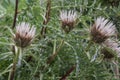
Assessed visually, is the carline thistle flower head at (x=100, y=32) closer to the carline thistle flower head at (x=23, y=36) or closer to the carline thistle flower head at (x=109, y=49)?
the carline thistle flower head at (x=109, y=49)

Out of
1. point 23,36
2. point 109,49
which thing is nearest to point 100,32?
point 109,49

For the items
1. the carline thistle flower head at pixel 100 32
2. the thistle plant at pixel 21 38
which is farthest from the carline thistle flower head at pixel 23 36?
the carline thistle flower head at pixel 100 32

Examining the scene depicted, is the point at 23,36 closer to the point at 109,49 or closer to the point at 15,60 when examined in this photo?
the point at 15,60

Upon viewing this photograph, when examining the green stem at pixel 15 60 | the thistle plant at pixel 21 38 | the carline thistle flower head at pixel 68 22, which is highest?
the carline thistle flower head at pixel 68 22

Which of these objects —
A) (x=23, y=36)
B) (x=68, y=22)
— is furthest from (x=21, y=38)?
(x=68, y=22)

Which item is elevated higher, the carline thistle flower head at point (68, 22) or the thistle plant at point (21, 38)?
the carline thistle flower head at point (68, 22)

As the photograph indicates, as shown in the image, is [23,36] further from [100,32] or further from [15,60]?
[100,32]

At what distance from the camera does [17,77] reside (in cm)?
75

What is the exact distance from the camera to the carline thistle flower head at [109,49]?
739 millimetres

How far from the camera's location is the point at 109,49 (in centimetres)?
73

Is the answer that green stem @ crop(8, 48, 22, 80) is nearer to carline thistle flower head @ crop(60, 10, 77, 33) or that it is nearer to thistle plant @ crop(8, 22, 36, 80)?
thistle plant @ crop(8, 22, 36, 80)

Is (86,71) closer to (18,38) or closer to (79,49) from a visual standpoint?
(79,49)

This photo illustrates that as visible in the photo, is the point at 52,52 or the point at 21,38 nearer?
the point at 21,38

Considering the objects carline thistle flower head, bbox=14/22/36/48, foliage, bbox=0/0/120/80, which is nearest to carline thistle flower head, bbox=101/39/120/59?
foliage, bbox=0/0/120/80
